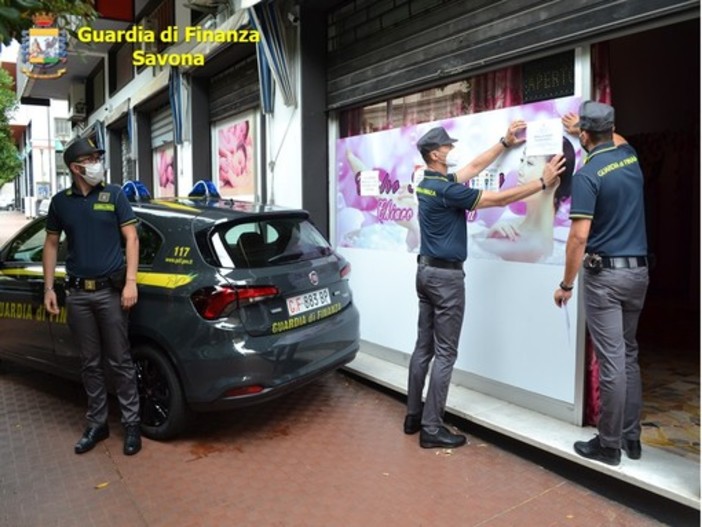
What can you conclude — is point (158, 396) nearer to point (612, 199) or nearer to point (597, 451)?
point (597, 451)

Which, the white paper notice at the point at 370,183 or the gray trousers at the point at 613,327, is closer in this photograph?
the gray trousers at the point at 613,327

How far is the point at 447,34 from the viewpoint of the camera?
473 centimetres

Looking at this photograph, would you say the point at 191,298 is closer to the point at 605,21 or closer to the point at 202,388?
the point at 202,388

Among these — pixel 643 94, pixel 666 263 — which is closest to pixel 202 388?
pixel 643 94

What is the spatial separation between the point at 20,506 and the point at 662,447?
360cm

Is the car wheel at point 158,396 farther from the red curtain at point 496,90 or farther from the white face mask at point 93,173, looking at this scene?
the red curtain at point 496,90

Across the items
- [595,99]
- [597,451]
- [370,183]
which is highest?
[595,99]

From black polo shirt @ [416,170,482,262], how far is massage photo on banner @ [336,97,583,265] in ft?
1.91

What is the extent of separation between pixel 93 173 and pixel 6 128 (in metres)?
18.2

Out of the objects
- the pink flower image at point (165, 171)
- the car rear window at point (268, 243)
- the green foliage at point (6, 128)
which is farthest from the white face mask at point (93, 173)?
the green foliage at point (6, 128)

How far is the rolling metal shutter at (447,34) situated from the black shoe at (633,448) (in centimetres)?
226

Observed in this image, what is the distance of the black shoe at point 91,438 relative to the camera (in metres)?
3.94

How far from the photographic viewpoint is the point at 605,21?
347 centimetres

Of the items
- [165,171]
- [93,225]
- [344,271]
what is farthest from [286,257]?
[165,171]
